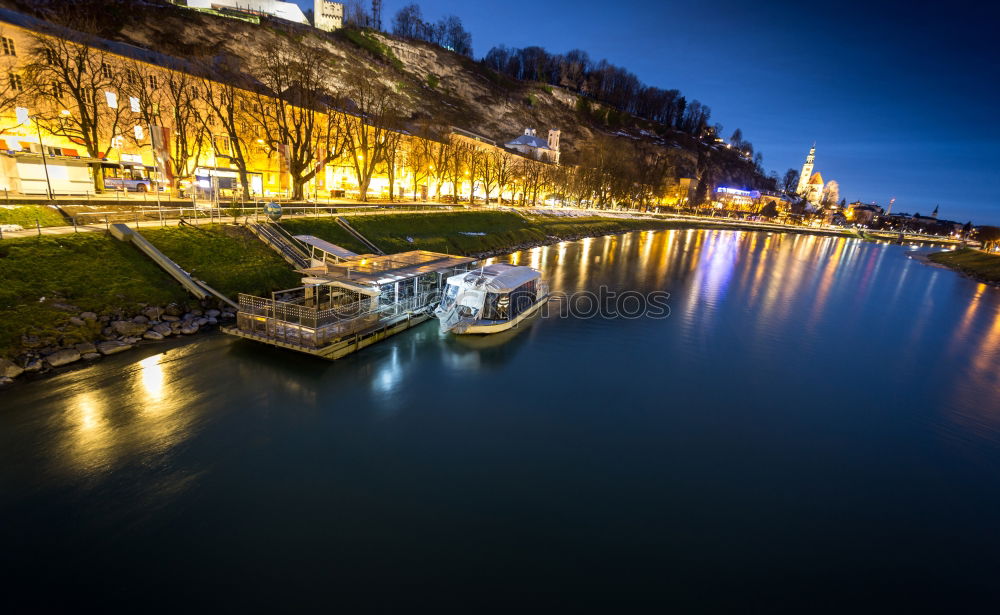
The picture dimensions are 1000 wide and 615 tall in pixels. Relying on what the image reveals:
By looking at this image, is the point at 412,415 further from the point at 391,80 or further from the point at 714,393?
the point at 391,80

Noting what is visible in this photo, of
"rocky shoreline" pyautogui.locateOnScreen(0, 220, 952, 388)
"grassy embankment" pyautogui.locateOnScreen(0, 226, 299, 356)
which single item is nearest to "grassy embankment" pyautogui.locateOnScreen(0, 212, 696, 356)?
"grassy embankment" pyautogui.locateOnScreen(0, 226, 299, 356)

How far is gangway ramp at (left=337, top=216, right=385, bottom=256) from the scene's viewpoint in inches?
1744

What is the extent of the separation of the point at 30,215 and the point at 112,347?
15845mm

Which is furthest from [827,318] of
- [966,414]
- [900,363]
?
[966,414]

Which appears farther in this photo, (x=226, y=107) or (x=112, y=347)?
(x=226, y=107)

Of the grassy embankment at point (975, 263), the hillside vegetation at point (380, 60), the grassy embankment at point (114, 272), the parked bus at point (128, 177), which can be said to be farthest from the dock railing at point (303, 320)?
the grassy embankment at point (975, 263)

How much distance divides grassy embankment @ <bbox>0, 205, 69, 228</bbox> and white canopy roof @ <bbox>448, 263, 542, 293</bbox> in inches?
1076

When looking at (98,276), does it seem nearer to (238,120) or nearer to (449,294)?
(449,294)

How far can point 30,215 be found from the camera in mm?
28344

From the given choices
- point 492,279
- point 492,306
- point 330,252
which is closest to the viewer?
point 492,279

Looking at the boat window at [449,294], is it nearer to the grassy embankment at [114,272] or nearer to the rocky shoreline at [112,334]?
the grassy embankment at [114,272]

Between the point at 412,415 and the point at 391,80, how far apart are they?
161600 mm

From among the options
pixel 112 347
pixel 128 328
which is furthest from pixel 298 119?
pixel 112 347

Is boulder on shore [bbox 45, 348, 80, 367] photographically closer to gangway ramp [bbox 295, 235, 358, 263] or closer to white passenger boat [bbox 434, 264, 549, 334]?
gangway ramp [bbox 295, 235, 358, 263]
